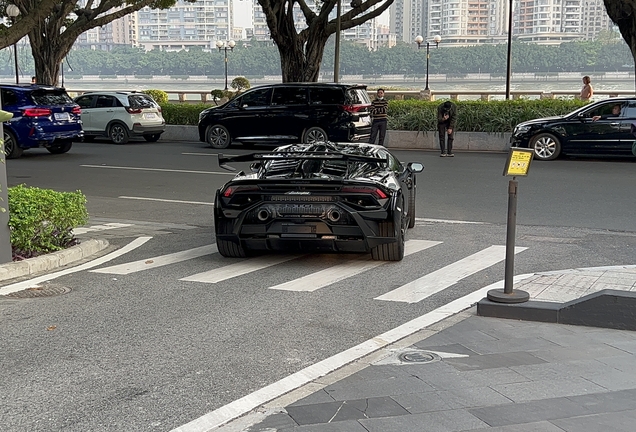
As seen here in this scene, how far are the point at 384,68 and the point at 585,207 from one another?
210 ft

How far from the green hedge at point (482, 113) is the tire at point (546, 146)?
8.68ft

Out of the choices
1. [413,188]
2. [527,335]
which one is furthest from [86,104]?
[527,335]

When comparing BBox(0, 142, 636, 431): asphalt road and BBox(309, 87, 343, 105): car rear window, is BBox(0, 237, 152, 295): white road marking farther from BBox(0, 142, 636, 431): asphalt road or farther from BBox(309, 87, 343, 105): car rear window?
BBox(309, 87, 343, 105): car rear window

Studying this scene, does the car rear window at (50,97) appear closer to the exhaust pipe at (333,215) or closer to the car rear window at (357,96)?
the car rear window at (357,96)

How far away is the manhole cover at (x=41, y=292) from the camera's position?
757 centimetres

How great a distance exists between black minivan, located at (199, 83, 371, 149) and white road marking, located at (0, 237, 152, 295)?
39.2ft

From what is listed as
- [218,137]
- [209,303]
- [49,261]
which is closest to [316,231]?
[209,303]

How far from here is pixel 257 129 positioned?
23.1 meters

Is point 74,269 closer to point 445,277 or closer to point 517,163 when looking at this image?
point 445,277

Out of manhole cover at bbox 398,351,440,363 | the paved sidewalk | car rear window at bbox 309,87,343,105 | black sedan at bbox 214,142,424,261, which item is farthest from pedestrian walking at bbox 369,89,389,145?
manhole cover at bbox 398,351,440,363

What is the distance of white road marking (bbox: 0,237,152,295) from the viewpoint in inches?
309

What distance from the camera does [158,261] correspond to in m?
9.16

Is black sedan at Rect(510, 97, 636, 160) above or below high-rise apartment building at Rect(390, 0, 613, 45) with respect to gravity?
below

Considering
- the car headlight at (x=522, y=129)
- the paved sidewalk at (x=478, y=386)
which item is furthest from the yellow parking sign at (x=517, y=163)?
the car headlight at (x=522, y=129)
